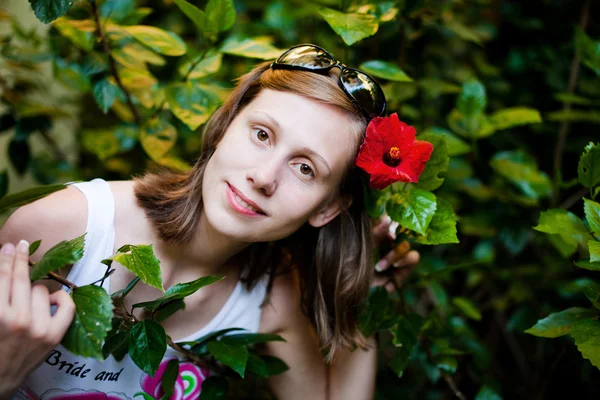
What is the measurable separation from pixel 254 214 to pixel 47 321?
42 centimetres

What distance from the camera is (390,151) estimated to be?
1.04 m

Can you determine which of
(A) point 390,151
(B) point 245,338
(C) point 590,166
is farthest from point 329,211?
(C) point 590,166

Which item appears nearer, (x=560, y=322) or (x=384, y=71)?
(x=560, y=322)

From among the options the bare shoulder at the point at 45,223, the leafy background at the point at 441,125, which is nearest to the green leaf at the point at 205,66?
the leafy background at the point at 441,125

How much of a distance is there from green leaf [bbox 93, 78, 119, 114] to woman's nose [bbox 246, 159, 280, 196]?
518mm

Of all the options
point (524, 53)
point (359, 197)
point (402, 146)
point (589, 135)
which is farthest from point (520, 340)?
point (402, 146)

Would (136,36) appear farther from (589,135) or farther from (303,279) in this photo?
(589,135)

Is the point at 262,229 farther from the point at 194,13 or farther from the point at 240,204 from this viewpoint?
the point at 194,13

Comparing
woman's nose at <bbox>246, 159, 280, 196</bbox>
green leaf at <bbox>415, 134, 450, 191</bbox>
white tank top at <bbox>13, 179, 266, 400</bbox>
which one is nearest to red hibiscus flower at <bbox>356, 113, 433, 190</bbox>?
green leaf at <bbox>415, 134, 450, 191</bbox>

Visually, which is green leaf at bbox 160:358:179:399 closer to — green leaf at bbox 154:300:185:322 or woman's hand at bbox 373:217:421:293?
green leaf at bbox 154:300:185:322

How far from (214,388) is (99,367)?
0.84 feet

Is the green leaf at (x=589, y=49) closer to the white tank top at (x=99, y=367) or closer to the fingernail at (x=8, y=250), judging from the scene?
the white tank top at (x=99, y=367)

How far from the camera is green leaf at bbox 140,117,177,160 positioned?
54.7 inches

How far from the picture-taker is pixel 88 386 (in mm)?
1161
